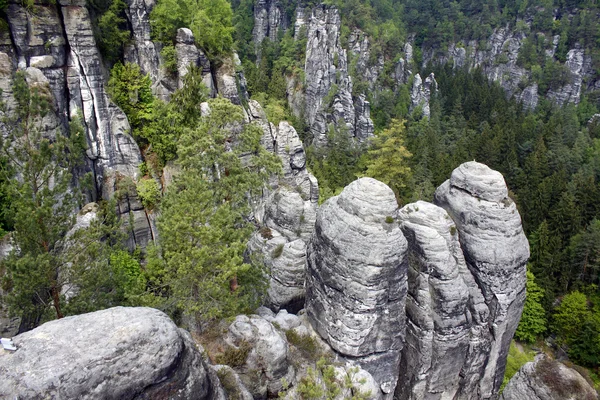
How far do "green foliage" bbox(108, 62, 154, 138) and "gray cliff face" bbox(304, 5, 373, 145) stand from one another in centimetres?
4815

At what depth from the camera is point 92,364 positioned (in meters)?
8.70

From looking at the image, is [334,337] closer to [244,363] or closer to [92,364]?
[244,363]

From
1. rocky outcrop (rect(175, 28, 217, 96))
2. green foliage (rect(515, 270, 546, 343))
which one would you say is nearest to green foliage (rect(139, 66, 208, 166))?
rocky outcrop (rect(175, 28, 217, 96))

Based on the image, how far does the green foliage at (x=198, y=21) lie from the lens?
29.0 meters

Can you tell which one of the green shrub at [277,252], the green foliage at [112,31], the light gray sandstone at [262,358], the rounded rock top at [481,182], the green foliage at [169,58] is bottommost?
the green shrub at [277,252]

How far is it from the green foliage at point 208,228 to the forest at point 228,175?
0.24 feet

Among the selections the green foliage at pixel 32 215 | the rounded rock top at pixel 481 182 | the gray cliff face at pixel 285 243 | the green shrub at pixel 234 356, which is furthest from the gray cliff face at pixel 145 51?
the rounded rock top at pixel 481 182

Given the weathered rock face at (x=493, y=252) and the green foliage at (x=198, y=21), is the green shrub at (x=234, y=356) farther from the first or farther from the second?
the green foliage at (x=198, y=21)

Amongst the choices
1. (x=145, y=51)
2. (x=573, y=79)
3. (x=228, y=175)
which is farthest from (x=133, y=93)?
(x=573, y=79)

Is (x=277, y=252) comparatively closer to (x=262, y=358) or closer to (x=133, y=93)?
(x=262, y=358)

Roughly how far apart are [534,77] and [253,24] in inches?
2656

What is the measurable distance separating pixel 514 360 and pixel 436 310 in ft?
53.3

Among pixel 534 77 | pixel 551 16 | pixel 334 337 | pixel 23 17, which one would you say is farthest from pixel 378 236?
pixel 551 16

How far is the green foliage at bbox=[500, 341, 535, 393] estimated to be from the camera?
1167 inches
